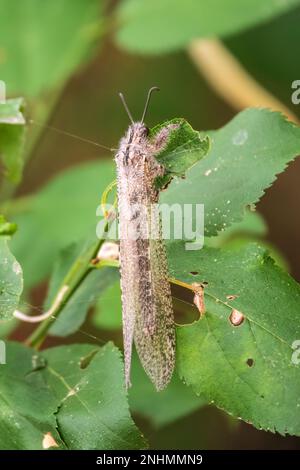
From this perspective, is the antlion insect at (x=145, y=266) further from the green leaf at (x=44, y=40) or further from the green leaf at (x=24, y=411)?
the green leaf at (x=44, y=40)

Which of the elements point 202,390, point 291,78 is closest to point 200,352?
point 202,390

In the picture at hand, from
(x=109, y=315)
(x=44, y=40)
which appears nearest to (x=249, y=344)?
(x=109, y=315)

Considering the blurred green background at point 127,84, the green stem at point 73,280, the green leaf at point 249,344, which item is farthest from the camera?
the blurred green background at point 127,84

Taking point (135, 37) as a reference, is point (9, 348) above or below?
below

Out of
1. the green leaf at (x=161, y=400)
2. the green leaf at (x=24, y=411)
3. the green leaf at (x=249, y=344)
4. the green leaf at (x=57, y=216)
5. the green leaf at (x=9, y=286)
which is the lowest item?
the green leaf at (x=161, y=400)

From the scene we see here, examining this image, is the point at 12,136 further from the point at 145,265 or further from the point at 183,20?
the point at 183,20

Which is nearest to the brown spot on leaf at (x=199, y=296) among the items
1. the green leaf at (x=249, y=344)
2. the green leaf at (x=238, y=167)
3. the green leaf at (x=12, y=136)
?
the green leaf at (x=249, y=344)
